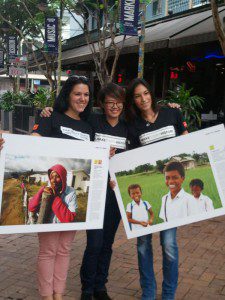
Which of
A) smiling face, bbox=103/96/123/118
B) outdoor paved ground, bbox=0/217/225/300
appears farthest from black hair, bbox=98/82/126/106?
outdoor paved ground, bbox=0/217/225/300

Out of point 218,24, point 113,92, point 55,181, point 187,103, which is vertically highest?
point 218,24

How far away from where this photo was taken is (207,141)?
10.7 ft

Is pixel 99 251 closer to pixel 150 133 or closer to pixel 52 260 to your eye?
pixel 52 260

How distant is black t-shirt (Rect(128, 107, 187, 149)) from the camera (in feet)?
11.1

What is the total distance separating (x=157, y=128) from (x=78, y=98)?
680 mm

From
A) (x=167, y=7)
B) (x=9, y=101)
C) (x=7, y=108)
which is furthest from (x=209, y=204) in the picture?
(x=9, y=101)

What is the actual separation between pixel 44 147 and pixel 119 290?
167 cm

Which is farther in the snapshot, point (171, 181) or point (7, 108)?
point (7, 108)

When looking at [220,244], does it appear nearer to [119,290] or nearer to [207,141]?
[119,290]

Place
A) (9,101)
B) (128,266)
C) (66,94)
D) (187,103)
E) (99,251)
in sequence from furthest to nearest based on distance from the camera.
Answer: (9,101) < (187,103) < (128,266) < (99,251) < (66,94)

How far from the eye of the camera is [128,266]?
4512 mm

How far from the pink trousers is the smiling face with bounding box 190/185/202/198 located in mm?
995

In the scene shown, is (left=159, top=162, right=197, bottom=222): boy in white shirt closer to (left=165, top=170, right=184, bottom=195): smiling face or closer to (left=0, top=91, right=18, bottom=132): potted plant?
(left=165, top=170, right=184, bottom=195): smiling face

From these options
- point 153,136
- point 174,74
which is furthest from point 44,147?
point 174,74
